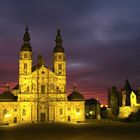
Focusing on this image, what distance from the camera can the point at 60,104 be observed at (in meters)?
82.3

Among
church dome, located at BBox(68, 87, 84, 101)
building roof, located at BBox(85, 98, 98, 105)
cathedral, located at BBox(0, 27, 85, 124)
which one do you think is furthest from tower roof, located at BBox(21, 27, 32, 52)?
building roof, located at BBox(85, 98, 98, 105)

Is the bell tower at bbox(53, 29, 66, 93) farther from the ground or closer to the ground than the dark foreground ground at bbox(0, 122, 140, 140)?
farther from the ground

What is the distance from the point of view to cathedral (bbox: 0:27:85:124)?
80.4m

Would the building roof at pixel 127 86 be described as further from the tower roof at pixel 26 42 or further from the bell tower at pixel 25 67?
the tower roof at pixel 26 42

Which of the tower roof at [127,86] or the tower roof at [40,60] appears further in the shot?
the tower roof at [127,86]

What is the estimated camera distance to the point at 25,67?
8312cm

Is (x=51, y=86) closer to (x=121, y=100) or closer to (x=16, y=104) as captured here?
(x=16, y=104)

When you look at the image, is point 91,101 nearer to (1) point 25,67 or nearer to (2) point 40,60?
(2) point 40,60

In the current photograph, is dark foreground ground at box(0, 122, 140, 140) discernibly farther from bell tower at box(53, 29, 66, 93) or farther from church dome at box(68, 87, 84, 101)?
church dome at box(68, 87, 84, 101)

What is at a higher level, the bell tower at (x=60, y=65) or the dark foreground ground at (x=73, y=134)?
the bell tower at (x=60, y=65)

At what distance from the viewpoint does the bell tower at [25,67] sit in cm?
8181

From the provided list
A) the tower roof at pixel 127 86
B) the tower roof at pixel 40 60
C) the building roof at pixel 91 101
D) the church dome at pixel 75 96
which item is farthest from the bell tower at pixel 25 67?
the building roof at pixel 91 101

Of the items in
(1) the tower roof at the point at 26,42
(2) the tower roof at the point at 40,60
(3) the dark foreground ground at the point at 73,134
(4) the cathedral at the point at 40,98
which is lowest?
(3) the dark foreground ground at the point at 73,134

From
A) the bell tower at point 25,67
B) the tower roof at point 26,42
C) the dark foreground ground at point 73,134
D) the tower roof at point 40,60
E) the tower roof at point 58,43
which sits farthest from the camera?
the tower roof at point 40,60
